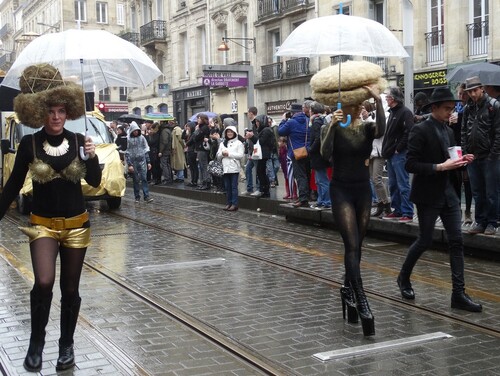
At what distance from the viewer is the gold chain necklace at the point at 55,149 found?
17.0ft

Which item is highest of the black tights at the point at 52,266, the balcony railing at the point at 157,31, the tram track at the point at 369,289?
the balcony railing at the point at 157,31

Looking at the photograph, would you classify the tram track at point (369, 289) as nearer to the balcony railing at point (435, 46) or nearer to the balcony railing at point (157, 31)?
the balcony railing at point (435, 46)

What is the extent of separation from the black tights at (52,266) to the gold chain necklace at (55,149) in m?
0.60

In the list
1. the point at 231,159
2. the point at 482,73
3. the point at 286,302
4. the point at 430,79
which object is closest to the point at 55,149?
the point at 286,302

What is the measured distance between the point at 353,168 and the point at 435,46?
20.3 metres

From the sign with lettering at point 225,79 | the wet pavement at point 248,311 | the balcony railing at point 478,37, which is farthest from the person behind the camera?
the balcony railing at point 478,37

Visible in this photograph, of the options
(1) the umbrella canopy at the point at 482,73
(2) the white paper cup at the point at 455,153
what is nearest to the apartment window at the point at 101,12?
(1) the umbrella canopy at the point at 482,73

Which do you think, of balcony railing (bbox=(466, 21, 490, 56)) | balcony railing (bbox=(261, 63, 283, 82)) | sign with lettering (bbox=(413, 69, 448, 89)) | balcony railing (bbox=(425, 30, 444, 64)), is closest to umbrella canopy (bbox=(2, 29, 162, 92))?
balcony railing (bbox=(466, 21, 490, 56))

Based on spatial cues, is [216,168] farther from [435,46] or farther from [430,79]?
[435,46]

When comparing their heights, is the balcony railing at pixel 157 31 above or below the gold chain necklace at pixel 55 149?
above

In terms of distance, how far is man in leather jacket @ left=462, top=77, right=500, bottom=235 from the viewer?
9195 millimetres

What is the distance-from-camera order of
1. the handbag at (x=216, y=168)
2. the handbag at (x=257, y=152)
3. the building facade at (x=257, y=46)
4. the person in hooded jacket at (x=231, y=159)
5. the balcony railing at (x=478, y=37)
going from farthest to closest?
the building facade at (x=257, y=46), the balcony railing at (x=478, y=37), the handbag at (x=216, y=168), the handbag at (x=257, y=152), the person in hooded jacket at (x=231, y=159)

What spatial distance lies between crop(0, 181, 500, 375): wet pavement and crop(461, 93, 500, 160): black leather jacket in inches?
57.0

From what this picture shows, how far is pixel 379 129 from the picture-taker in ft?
20.4
